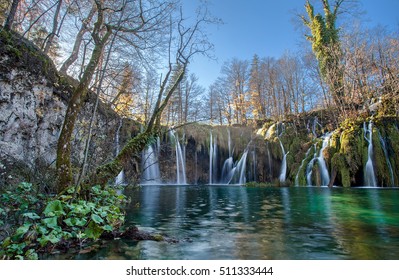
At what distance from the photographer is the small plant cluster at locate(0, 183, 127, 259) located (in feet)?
8.81

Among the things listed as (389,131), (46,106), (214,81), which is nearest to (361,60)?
(389,131)

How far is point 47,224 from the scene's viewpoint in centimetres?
283

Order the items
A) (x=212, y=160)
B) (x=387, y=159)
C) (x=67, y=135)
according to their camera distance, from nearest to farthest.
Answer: (x=67, y=135) < (x=387, y=159) < (x=212, y=160)

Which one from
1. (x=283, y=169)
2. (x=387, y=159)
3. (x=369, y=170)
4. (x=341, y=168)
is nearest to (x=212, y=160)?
(x=283, y=169)

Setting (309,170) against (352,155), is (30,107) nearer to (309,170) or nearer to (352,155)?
(309,170)

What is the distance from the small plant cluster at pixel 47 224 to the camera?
8.81 ft

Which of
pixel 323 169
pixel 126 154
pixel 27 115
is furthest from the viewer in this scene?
pixel 323 169

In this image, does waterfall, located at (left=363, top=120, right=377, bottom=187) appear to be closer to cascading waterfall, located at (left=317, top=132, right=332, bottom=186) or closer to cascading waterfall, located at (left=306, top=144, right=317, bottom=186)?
cascading waterfall, located at (left=317, top=132, right=332, bottom=186)

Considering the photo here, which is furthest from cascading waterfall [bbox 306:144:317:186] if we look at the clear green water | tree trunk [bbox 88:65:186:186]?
tree trunk [bbox 88:65:186:186]

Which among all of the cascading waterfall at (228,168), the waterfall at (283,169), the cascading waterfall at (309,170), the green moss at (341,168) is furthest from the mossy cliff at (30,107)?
the cascading waterfall at (228,168)

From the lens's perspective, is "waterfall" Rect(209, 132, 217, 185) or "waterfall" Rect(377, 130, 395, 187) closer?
"waterfall" Rect(377, 130, 395, 187)

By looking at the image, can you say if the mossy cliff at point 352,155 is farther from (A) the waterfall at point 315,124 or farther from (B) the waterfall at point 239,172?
(B) the waterfall at point 239,172
